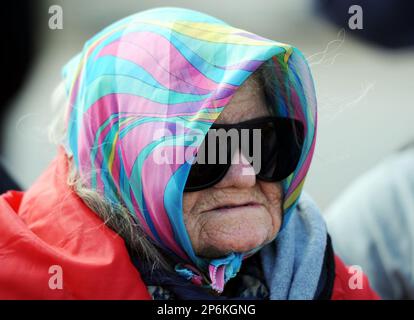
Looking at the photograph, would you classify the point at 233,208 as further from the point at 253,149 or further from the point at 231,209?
the point at 253,149

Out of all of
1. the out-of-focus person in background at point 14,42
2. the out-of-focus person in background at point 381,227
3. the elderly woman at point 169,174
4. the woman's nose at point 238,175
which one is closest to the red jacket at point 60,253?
the elderly woman at point 169,174

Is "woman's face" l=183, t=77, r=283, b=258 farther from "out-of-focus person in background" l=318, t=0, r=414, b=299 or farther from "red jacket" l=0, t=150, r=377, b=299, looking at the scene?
"out-of-focus person in background" l=318, t=0, r=414, b=299

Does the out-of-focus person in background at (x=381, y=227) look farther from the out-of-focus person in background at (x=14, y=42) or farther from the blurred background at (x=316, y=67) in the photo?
the out-of-focus person in background at (x=14, y=42)

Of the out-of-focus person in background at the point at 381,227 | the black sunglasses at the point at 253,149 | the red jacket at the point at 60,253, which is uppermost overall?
the black sunglasses at the point at 253,149

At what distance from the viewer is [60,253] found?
4.83 feet

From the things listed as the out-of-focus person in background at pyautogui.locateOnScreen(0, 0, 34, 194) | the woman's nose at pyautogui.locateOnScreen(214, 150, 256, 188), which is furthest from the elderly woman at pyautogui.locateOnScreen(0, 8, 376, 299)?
the out-of-focus person in background at pyautogui.locateOnScreen(0, 0, 34, 194)

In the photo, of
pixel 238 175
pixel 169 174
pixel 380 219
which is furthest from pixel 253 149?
pixel 380 219

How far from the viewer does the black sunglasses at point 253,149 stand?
147 cm

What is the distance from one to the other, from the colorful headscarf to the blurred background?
0.55 feet

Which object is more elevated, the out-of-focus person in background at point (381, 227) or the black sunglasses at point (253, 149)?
the black sunglasses at point (253, 149)

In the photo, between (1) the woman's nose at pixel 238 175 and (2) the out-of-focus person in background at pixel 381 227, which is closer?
(1) the woman's nose at pixel 238 175

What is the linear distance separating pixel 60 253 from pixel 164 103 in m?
0.43

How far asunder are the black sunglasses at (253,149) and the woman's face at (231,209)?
22 millimetres

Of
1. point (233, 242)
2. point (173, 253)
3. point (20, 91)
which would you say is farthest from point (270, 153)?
point (20, 91)
